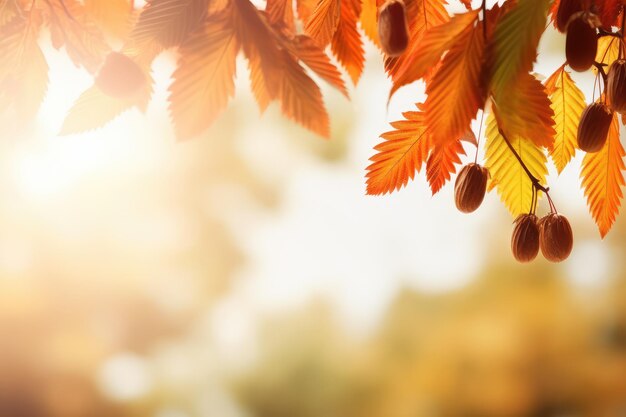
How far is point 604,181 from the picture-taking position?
583 millimetres

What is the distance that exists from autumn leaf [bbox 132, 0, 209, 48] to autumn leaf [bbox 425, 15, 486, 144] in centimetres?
17

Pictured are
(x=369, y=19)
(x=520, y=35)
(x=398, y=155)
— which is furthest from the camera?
(x=369, y=19)

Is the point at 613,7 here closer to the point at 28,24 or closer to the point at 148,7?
the point at 148,7

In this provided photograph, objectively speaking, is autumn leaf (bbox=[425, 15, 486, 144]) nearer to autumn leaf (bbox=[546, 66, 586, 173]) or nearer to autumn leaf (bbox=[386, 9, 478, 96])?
autumn leaf (bbox=[386, 9, 478, 96])

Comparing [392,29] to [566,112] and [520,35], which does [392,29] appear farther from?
[566,112]

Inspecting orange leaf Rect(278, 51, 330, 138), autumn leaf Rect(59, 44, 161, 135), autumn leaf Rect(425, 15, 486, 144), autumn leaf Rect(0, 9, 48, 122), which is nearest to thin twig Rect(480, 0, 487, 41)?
autumn leaf Rect(425, 15, 486, 144)

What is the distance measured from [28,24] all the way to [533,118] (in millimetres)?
424

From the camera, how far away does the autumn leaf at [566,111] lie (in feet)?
1.99

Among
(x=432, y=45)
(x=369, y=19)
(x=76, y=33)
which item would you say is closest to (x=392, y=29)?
(x=432, y=45)

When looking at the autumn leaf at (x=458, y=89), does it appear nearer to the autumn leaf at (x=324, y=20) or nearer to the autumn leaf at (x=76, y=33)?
the autumn leaf at (x=324, y=20)

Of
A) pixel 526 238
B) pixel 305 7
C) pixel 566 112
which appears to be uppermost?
pixel 305 7

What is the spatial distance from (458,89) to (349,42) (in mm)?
185

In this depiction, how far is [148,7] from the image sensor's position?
47cm

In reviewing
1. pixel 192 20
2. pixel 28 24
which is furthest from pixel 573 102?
pixel 28 24
